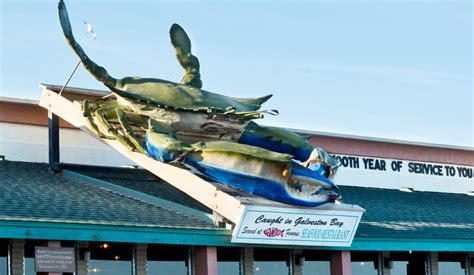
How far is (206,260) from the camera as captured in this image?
29.8 m

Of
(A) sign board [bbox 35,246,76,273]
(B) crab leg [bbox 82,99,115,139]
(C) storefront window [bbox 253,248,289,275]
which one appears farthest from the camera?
(C) storefront window [bbox 253,248,289,275]

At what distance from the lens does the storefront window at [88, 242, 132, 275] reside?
29.7 metres

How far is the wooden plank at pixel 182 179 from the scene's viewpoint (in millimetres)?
29516

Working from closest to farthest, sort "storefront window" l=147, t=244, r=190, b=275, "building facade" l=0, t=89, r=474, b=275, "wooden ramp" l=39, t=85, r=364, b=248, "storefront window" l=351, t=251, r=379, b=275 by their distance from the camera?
"building facade" l=0, t=89, r=474, b=275, "wooden ramp" l=39, t=85, r=364, b=248, "storefront window" l=147, t=244, r=190, b=275, "storefront window" l=351, t=251, r=379, b=275

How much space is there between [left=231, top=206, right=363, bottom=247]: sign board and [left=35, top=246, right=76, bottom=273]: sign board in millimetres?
4153

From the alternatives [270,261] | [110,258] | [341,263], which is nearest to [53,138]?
[110,258]

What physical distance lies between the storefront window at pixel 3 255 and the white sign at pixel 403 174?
15.9m

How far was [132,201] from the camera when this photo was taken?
31109 millimetres

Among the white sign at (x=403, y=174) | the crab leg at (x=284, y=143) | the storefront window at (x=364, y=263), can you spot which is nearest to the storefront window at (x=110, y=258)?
the crab leg at (x=284, y=143)

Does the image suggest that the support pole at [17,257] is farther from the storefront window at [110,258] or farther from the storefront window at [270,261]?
the storefront window at [270,261]

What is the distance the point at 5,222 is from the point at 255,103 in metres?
9.84

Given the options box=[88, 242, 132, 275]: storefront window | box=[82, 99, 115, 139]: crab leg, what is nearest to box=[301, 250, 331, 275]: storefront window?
box=[88, 242, 132, 275]: storefront window

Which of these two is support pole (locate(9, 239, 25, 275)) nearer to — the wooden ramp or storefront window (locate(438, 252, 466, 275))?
the wooden ramp

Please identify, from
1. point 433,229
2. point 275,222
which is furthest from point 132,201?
point 433,229
